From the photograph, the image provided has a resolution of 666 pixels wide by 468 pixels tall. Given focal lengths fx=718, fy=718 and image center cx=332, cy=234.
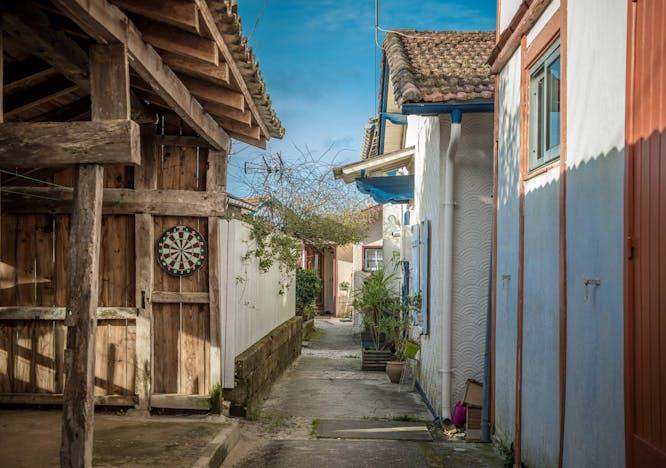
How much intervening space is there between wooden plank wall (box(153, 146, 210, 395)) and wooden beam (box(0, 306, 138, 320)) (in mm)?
309

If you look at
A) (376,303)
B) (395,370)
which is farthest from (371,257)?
(395,370)

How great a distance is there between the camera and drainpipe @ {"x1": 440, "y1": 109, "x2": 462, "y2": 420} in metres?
8.39

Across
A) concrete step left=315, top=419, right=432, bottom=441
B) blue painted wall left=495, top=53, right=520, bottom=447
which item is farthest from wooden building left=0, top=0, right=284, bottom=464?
blue painted wall left=495, top=53, right=520, bottom=447

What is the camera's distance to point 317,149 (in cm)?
1454

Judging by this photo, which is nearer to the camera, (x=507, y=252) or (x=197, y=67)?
(x=197, y=67)

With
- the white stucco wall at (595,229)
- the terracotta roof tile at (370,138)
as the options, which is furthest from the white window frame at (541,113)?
the terracotta roof tile at (370,138)

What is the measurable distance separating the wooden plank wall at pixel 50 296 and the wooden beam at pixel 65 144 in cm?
304

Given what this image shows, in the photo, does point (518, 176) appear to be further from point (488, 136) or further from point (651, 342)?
point (651, 342)

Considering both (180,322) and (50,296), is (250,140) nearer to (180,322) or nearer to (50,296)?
(180,322)

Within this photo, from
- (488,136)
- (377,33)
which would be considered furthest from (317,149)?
(488,136)

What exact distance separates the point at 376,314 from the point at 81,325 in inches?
386

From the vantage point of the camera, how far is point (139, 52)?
201 inches

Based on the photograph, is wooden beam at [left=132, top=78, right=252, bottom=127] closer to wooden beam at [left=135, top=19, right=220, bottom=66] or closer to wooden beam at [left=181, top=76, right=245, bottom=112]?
wooden beam at [left=181, top=76, right=245, bottom=112]

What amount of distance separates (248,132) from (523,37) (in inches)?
127
